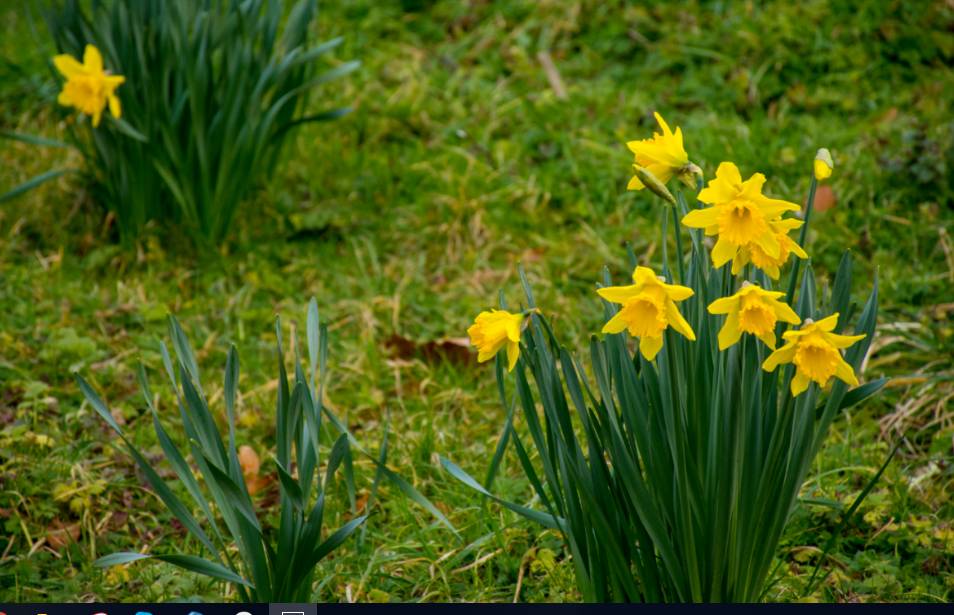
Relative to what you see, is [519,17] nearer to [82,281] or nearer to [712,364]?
[82,281]

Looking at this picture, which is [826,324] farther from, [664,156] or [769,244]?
[664,156]

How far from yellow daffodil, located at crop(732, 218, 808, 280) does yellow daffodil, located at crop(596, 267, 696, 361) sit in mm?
105

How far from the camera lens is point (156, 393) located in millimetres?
2908

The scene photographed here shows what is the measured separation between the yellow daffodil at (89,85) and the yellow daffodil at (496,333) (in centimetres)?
200

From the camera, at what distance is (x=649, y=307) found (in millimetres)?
1569

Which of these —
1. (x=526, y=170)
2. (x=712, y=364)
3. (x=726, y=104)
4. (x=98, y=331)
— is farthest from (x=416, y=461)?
(x=726, y=104)

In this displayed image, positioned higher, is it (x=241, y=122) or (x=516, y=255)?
(x=241, y=122)

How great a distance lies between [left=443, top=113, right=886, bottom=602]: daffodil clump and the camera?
62.8 inches

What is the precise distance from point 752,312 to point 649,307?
0.47 feet

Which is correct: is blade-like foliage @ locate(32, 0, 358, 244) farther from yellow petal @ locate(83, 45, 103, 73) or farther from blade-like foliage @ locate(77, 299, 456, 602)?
blade-like foliage @ locate(77, 299, 456, 602)

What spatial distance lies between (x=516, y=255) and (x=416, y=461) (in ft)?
4.00

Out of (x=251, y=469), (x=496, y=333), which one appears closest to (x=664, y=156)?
(x=496, y=333)

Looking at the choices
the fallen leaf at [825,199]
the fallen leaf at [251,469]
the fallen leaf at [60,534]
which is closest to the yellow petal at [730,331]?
the fallen leaf at [251,469]

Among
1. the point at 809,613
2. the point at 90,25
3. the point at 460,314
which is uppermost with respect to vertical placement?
the point at 90,25
